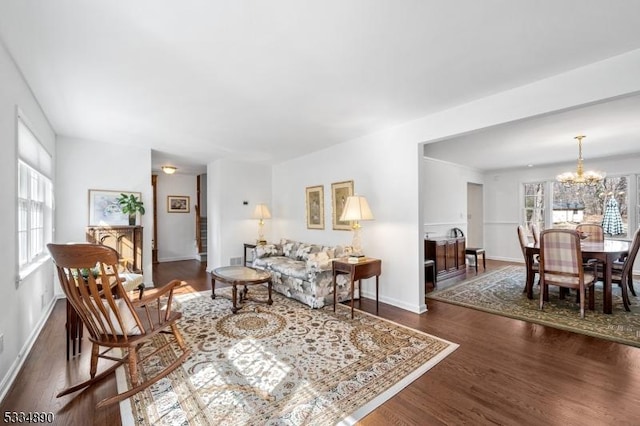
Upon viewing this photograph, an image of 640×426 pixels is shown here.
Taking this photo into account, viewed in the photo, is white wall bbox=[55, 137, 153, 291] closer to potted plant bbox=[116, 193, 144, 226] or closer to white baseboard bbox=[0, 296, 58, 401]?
potted plant bbox=[116, 193, 144, 226]

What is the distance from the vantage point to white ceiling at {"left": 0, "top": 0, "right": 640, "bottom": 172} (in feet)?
5.81

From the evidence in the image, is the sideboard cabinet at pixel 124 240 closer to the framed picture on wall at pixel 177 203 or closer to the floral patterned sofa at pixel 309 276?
the floral patterned sofa at pixel 309 276

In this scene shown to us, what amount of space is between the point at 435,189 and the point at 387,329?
4085 millimetres

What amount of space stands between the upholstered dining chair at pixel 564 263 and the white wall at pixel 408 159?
157cm

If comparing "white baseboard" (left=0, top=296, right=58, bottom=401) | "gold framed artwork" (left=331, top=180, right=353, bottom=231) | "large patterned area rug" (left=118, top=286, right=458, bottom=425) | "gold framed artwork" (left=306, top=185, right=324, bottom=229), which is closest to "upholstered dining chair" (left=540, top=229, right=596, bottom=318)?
"large patterned area rug" (left=118, top=286, right=458, bottom=425)

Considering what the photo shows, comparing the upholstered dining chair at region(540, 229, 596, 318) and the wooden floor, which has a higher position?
the upholstered dining chair at region(540, 229, 596, 318)

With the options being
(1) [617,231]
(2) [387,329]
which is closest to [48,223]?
(2) [387,329]

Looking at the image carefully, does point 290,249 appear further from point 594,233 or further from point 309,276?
point 594,233

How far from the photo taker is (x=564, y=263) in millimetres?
3609

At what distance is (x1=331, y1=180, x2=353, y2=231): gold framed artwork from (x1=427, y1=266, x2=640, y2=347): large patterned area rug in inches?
68.6

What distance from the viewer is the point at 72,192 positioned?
4.51 m

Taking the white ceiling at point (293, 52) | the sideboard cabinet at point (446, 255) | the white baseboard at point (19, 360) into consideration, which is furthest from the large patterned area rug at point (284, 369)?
the white ceiling at point (293, 52)

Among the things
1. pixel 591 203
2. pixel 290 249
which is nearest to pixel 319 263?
pixel 290 249

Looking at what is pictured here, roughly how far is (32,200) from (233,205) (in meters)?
3.29
